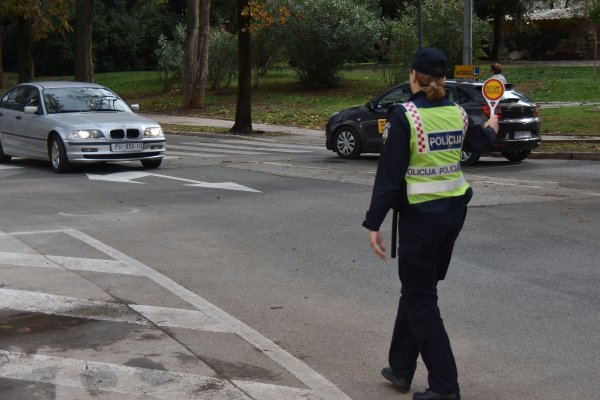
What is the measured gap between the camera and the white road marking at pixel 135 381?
214 inches

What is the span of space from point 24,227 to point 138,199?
256 cm

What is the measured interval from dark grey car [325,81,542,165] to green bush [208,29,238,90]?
20.6 metres

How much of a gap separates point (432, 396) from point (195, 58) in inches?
1303

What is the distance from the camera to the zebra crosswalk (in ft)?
68.7

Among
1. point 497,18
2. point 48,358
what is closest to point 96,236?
point 48,358

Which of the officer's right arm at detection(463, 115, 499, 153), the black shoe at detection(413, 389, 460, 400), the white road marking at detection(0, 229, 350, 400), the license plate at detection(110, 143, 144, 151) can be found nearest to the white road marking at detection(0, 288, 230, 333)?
the white road marking at detection(0, 229, 350, 400)

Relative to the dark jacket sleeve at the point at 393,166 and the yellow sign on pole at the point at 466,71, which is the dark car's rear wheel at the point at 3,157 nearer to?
the yellow sign on pole at the point at 466,71

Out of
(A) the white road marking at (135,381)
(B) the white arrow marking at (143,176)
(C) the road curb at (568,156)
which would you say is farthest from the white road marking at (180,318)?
(C) the road curb at (568,156)

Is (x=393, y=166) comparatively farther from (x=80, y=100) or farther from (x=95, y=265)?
(x=80, y=100)

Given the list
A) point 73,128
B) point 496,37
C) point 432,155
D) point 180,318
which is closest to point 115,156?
point 73,128

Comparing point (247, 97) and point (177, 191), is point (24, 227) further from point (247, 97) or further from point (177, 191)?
point (247, 97)

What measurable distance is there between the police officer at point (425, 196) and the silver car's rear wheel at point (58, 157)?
470 inches

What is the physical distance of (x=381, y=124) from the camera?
19.2 metres

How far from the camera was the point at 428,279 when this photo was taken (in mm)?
5195
